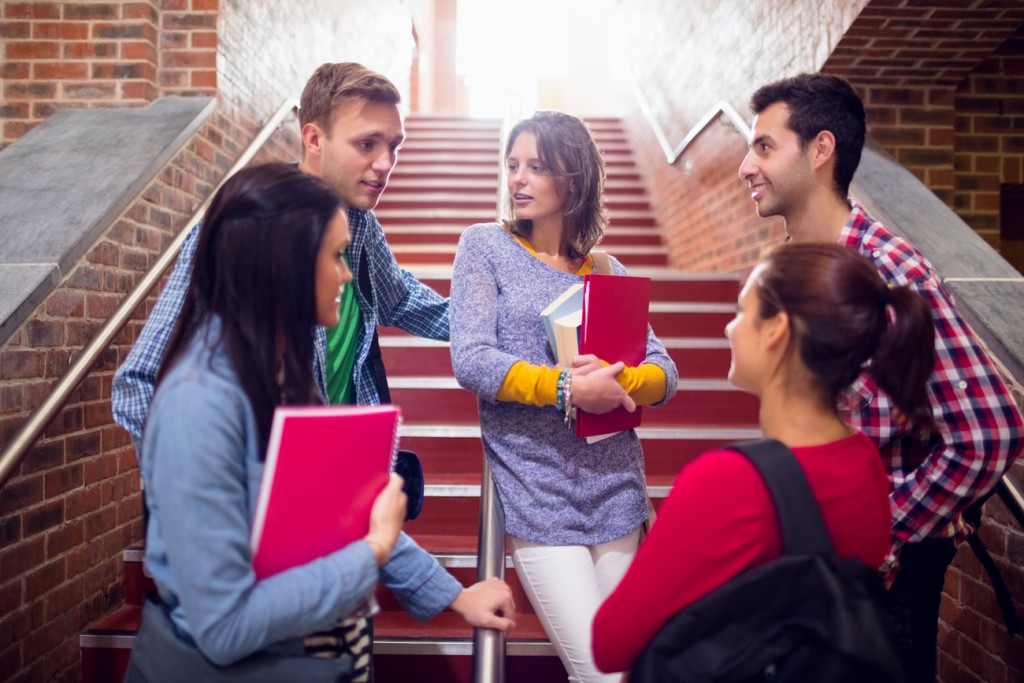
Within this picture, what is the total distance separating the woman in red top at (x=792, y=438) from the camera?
37.8 inches

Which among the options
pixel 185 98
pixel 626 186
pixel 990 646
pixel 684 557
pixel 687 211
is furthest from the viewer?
pixel 626 186

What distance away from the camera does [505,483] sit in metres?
1.57

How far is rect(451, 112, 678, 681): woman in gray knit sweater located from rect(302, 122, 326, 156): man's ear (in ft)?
1.20

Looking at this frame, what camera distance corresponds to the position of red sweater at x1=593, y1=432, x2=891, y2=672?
3.12ft

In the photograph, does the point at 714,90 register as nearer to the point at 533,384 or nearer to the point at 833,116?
the point at 833,116

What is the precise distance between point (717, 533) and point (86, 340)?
2.10 m

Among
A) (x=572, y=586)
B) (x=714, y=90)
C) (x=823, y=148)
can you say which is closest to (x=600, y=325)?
(x=572, y=586)

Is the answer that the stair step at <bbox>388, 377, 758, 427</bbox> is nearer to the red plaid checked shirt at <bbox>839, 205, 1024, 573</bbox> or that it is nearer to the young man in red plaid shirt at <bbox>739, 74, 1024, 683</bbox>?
the young man in red plaid shirt at <bbox>739, 74, 1024, 683</bbox>

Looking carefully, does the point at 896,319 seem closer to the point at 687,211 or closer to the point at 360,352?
Result: the point at 360,352

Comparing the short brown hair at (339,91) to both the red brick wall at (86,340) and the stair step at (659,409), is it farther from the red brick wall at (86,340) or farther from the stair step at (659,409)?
A: the stair step at (659,409)

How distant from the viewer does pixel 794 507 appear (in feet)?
3.11

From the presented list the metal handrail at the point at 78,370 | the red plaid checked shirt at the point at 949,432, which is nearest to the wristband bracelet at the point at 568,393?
the red plaid checked shirt at the point at 949,432

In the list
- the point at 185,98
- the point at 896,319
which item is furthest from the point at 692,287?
the point at 896,319

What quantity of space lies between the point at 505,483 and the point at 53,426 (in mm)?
1478
